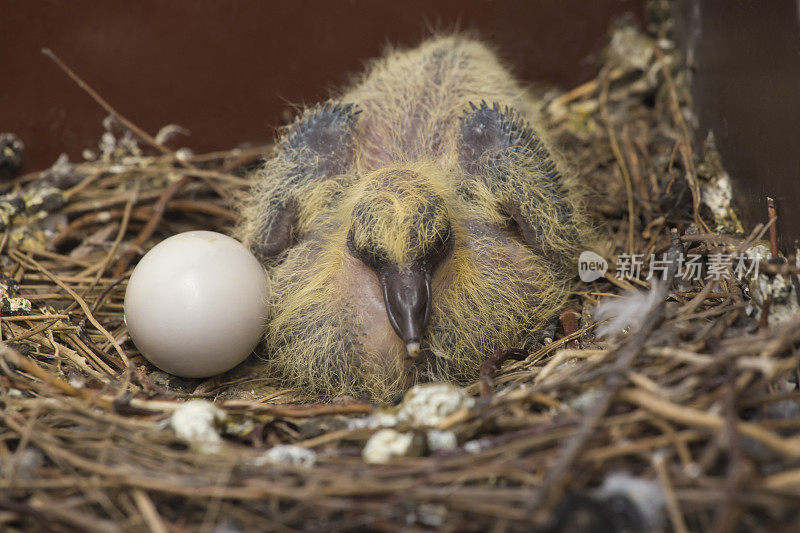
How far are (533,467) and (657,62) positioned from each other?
1.99 meters

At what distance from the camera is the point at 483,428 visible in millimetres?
1221

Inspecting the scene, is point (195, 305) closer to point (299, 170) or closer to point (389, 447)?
point (299, 170)

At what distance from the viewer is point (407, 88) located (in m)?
2.03

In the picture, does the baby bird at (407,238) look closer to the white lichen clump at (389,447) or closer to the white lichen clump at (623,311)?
the white lichen clump at (623,311)

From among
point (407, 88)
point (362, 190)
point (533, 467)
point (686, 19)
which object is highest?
point (686, 19)

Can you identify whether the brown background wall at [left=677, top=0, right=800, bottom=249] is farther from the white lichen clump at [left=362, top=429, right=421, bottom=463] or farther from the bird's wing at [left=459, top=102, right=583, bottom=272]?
the white lichen clump at [left=362, top=429, right=421, bottom=463]

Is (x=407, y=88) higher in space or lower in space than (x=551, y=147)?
higher

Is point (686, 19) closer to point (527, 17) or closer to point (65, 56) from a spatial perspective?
point (527, 17)

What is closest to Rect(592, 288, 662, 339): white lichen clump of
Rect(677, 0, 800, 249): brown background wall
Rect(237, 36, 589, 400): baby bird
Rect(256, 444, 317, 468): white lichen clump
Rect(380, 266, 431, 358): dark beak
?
Rect(237, 36, 589, 400): baby bird

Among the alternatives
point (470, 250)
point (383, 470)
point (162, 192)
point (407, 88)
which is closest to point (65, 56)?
point (162, 192)

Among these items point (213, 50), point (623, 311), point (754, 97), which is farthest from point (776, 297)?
point (213, 50)

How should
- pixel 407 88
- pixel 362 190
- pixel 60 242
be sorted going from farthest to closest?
pixel 60 242
pixel 407 88
pixel 362 190

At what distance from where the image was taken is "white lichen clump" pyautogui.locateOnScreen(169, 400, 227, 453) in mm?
1242

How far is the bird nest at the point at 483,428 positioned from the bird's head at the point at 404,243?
0.20 metres
